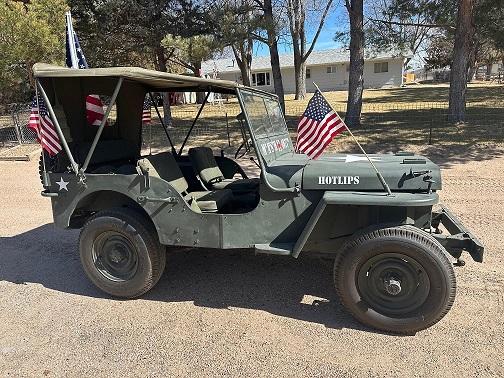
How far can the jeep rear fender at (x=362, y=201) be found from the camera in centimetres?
299

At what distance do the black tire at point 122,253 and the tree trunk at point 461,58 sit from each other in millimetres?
11945

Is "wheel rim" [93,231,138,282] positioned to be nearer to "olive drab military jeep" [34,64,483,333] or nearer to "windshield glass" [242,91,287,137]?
"olive drab military jeep" [34,64,483,333]

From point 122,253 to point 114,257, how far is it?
81 mm

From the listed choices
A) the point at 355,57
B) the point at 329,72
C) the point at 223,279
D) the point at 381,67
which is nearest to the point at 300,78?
the point at 329,72

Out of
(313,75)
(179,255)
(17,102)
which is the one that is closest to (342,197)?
(179,255)

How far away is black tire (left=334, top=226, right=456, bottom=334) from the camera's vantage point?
300 centimetres

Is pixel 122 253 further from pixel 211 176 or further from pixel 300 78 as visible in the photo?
pixel 300 78

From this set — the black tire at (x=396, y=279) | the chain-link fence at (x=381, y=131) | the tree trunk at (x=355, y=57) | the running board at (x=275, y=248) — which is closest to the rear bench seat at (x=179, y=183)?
the running board at (x=275, y=248)

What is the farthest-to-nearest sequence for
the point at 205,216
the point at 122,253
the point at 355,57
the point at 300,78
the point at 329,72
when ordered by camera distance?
the point at 329,72 < the point at 300,78 < the point at 355,57 < the point at 122,253 < the point at 205,216

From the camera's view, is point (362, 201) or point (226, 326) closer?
point (362, 201)

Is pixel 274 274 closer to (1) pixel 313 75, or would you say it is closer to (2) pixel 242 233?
(2) pixel 242 233

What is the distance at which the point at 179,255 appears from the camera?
477cm

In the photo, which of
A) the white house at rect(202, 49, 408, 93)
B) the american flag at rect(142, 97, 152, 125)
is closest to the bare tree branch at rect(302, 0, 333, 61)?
the white house at rect(202, 49, 408, 93)

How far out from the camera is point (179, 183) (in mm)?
4242
